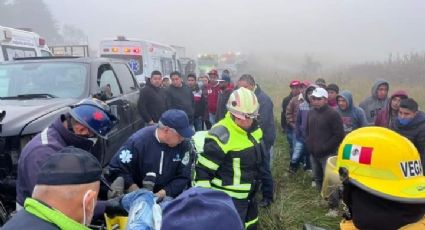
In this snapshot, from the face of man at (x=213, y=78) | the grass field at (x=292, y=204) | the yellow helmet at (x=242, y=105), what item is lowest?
the grass field at (x=292, y=204)

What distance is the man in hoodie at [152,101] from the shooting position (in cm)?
670

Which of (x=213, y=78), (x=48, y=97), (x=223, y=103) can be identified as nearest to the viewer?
(x=48, y=97)

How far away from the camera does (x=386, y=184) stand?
4.33 ft

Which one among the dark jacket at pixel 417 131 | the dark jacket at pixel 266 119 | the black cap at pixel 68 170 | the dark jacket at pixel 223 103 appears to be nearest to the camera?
the black cap at pixel 68 170

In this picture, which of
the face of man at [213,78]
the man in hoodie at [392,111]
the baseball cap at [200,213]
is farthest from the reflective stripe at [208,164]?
the face of man at [213,78]

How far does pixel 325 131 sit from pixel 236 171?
2.36 m

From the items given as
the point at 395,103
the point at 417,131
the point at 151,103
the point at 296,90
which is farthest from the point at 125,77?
the point at 417,131

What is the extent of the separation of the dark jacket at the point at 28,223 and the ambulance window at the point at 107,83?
11.3ft

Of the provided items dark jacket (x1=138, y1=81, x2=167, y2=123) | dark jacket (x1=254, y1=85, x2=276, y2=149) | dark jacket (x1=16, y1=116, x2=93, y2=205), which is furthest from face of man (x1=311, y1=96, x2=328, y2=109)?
dark jacket (x1=16, y1=116, x2=93, y2=205)

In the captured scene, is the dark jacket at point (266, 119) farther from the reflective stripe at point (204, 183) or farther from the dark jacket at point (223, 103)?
the reflective stripe at point (204, 183)

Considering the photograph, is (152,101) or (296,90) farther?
(296,90)

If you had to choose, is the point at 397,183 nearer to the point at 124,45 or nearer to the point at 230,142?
the point at 230,142

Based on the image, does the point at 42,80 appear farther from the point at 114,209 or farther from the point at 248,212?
the point at 114,209

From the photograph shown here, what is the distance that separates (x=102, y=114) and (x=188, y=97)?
5234 millimetres
